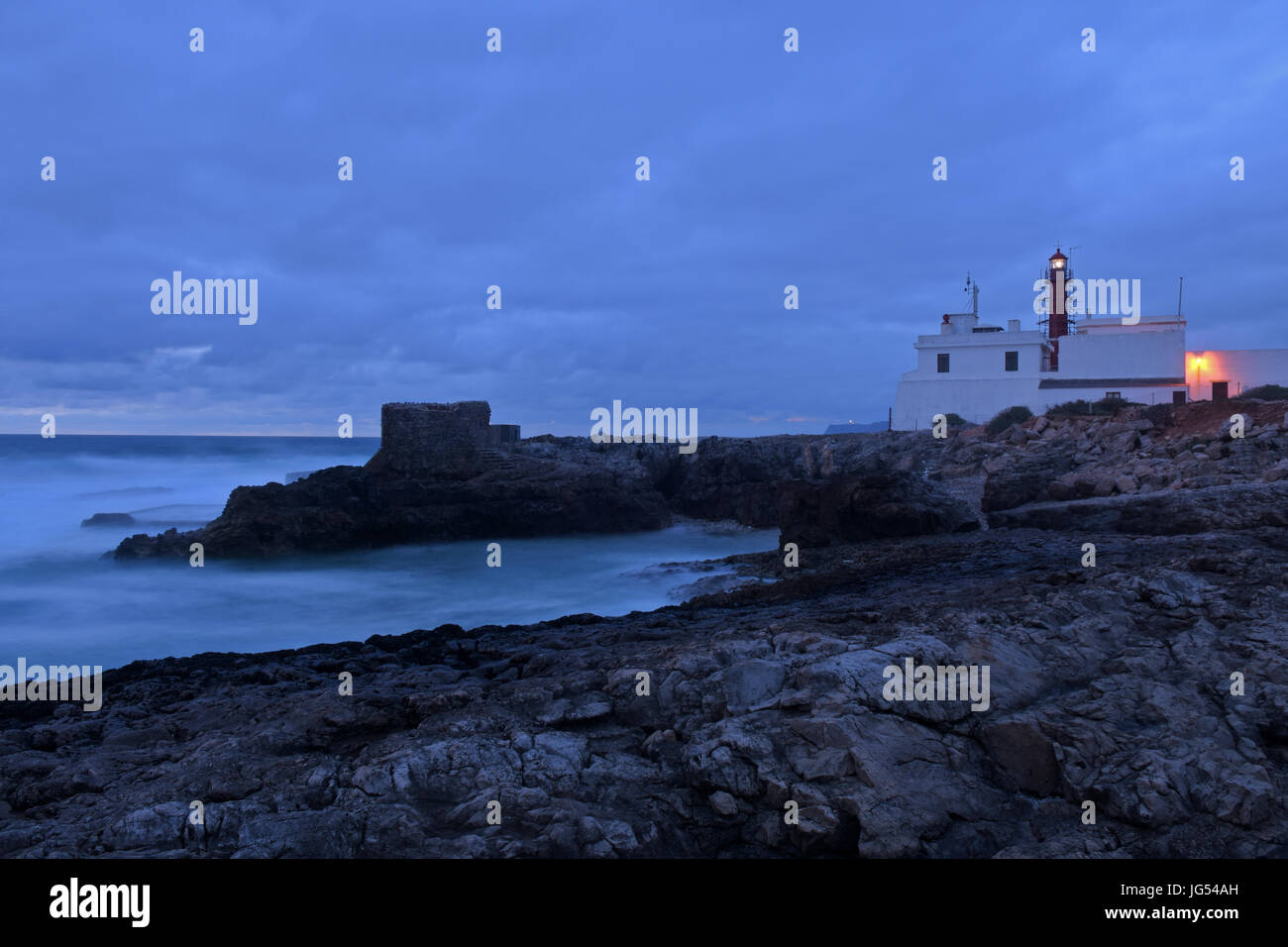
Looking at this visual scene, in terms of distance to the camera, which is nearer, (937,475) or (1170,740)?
(1170,740)

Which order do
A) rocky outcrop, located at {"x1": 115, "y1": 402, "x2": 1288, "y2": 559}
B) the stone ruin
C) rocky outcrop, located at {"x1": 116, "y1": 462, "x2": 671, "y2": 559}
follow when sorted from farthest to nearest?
the stone ruin → rocky outcrop, located at {"x1": 116, "y1": 462, "x2": 671, "y2": 559} → rocky outcrop, located at {"x1": 115, "y1": 402, "x2": 1288, "y2": 559}

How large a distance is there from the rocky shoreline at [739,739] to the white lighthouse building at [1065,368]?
30348 millimetres

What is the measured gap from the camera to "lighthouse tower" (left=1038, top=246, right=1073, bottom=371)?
41.9m

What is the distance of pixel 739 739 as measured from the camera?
4617 millimetres

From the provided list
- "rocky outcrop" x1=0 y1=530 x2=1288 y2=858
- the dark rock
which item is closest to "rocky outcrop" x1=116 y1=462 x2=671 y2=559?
the dark rock

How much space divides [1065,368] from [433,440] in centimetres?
2801

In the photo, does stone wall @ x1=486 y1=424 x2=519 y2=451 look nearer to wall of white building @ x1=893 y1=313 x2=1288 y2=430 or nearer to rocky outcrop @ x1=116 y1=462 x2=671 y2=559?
rocky outcrop @ x1=116 y1=462 x2=671 y2=559

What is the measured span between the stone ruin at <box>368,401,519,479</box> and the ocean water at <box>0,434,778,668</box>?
3090 millimetres

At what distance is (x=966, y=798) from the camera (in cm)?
421

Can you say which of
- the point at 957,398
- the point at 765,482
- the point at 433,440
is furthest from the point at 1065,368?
the point at 433,440

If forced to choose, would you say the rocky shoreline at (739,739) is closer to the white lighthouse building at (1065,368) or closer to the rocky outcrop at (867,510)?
the rocky outcrop at (867,510)
